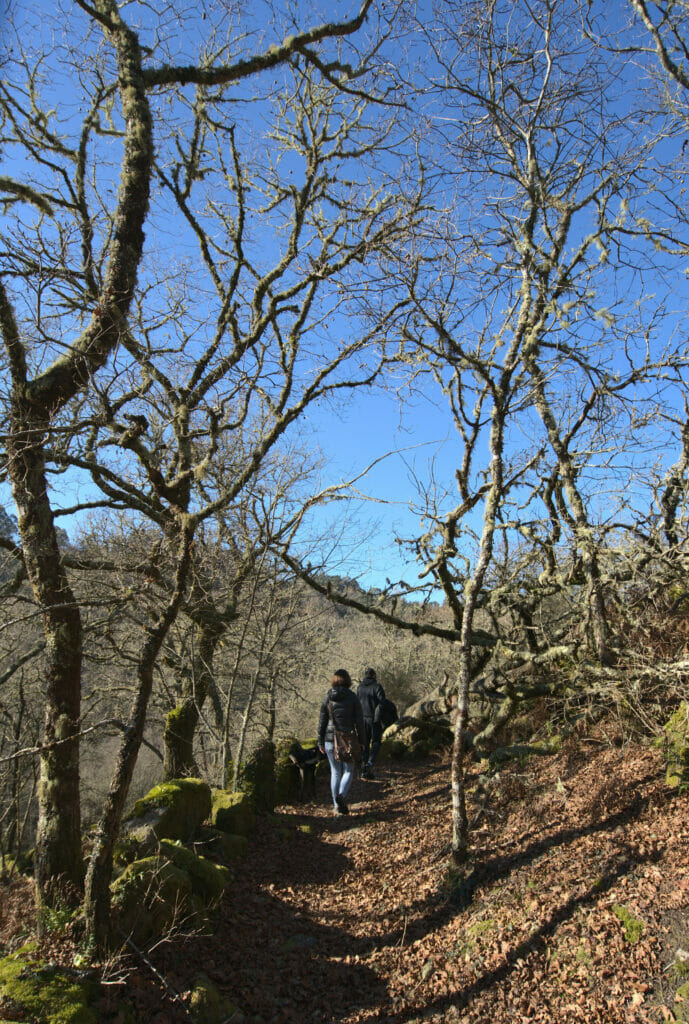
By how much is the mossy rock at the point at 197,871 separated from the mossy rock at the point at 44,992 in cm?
188

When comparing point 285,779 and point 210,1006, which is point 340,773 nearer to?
point 285,779

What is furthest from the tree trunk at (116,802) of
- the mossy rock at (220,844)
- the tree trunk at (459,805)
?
the tree trunk at (459,805)

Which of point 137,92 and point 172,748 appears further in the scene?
point 172,748

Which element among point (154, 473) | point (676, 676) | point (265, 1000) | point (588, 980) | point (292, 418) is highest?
point (292, 418)

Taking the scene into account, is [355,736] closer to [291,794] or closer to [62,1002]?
[291,794]

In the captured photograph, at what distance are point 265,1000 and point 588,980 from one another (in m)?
2.65

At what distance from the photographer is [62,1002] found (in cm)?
373

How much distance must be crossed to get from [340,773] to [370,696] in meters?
2.70

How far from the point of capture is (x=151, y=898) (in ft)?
17.0

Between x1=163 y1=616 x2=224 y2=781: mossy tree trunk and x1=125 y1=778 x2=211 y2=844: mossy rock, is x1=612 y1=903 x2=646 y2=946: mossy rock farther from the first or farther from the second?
x1=163 y1=616 x2=224 y2=781: mossy tree trunk

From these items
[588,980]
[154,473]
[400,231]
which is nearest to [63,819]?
[154,473]

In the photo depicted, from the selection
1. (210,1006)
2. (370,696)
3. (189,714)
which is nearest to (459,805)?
(210,1006)

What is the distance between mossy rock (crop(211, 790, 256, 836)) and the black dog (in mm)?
2614

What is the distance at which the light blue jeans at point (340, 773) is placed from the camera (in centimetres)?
909
